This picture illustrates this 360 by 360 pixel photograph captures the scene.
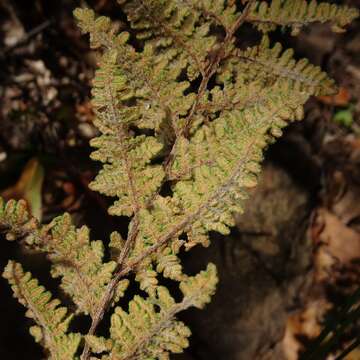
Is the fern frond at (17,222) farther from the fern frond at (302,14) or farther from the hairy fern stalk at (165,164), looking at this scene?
the fern frond at (302,14)

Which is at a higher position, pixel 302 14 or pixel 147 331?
pixel 302 14

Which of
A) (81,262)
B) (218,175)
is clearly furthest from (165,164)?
(81,262)

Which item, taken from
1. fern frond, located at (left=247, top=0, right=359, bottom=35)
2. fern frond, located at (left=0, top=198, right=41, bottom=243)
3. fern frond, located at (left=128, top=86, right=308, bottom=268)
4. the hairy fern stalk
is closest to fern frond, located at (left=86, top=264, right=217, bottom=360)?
the hairy fern stalk

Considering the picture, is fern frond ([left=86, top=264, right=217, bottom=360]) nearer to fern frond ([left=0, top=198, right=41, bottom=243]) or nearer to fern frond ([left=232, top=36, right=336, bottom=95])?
fern frond ([left=0, top=198, right=41, bottom=243])

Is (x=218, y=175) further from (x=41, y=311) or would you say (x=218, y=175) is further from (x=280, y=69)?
(x=41, y=311)

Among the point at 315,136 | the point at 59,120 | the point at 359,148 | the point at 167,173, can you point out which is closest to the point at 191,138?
the point at 167,173

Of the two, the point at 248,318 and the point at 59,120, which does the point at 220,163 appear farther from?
the point at 59,120

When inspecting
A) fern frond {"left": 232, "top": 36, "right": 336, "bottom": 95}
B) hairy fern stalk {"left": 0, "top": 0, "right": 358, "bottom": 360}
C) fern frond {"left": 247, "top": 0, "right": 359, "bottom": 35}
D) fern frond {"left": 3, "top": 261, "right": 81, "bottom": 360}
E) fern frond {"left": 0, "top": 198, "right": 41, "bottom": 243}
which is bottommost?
fern frond {"left": 3, "top": 261, "right": 81, "bottom": 360}
